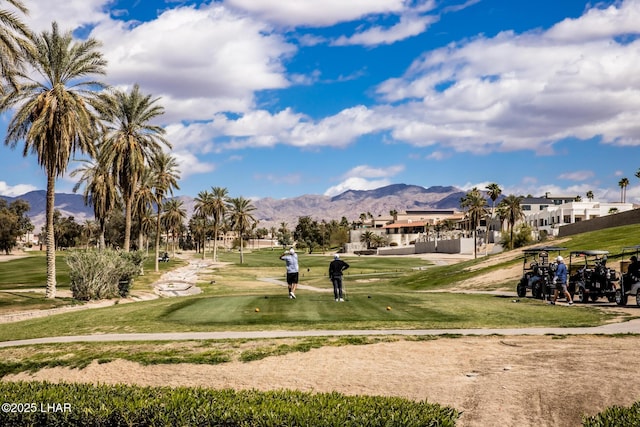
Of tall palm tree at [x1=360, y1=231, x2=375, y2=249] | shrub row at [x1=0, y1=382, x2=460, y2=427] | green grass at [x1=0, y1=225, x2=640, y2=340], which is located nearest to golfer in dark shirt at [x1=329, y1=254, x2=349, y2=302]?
green grass at [x1=0, y1=225, x2=640, y2=340]

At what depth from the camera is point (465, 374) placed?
10922 millimetres

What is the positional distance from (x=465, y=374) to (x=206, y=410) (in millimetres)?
5524

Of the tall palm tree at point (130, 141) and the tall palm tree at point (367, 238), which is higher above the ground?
the tall palm tree at point (130, 141)

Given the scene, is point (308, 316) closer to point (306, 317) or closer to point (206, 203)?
point (306, 317)

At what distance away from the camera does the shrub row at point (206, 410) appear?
7246 millimetres

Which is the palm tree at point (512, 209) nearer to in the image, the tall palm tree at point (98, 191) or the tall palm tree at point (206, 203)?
the tall palm tree at point (206, 203)

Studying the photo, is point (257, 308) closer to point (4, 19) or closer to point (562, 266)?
point (562, 266)

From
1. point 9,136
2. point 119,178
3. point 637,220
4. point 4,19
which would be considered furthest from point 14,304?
A: point 637,220

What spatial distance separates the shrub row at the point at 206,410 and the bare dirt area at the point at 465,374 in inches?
59.9

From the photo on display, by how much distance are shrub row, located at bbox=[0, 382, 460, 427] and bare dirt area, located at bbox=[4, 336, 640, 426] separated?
152 cm

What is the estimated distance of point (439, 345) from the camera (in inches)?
535

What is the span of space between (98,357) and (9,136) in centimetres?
2610

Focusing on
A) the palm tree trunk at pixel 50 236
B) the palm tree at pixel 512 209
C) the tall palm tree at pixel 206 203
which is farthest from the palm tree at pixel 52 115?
the palm tree at pixel 512 209

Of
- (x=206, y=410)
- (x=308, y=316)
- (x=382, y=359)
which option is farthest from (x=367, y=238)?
(x=206, y=410)
